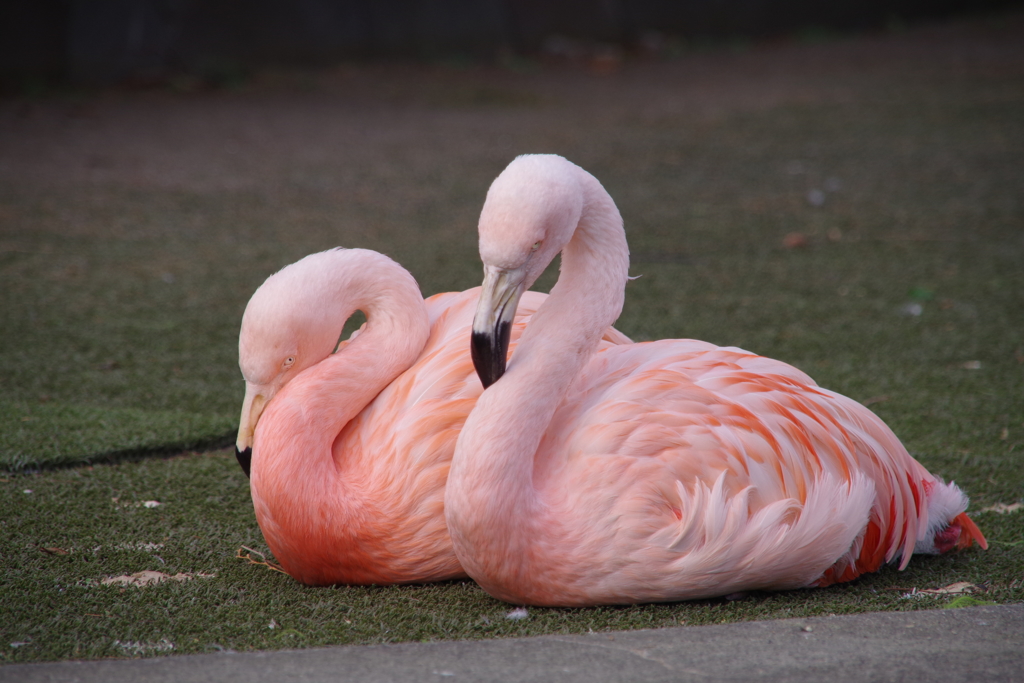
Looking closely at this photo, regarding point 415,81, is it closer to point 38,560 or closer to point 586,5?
point 586,5

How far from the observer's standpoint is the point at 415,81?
428 inches

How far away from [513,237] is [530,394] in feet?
1.24

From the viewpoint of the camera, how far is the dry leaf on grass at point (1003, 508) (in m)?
2.93

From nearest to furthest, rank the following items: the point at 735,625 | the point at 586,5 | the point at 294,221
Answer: the point at 735,625, the point at 294,221, the point at 586,5

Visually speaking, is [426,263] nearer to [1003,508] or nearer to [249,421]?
[249,421]

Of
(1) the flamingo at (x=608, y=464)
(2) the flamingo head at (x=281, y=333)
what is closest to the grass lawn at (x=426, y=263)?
(1) the flamingo at (x=608, y=464)

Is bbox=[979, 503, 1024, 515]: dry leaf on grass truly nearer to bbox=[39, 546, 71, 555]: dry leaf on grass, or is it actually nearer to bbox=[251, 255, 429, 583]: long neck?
bbox=[251, 255, 429, 583]: long neck

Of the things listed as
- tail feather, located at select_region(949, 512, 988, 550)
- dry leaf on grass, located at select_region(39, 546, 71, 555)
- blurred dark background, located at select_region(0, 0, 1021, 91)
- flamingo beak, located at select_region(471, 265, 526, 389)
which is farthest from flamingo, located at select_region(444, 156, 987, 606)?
blurred dark background, located at select_region(0, 0, 1021, 91)

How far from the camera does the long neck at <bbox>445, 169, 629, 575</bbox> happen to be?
7.24ft

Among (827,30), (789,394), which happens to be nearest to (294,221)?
(789,394)

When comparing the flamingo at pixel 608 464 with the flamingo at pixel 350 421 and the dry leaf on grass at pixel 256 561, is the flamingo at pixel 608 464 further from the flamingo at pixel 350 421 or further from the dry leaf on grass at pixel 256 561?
the dry leaf on grass at pixel 256 561

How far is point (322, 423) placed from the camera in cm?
248

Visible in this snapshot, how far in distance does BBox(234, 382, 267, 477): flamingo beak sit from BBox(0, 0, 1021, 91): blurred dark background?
8.06m

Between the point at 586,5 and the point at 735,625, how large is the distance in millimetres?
11465
